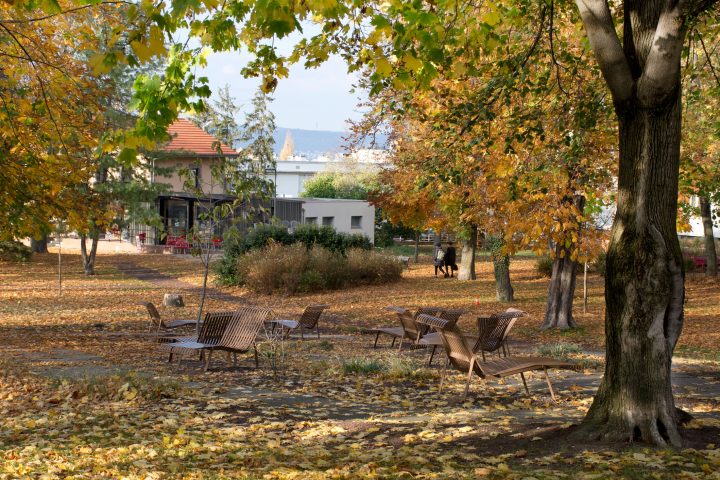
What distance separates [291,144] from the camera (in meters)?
153

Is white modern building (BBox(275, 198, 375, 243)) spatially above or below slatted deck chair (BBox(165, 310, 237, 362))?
above

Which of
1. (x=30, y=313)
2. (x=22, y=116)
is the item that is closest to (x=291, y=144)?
(x=30, y=313)

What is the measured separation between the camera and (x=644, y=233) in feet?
22.3

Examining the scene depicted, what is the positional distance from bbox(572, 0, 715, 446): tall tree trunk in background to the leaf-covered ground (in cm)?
35

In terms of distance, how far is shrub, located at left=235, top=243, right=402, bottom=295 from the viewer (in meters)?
29.1

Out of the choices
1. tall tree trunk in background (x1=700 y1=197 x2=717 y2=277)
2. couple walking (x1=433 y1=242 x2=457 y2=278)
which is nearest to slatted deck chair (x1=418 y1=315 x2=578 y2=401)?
tall tree trunk in background (x1=700 y1=197 x2=717 y2=277)

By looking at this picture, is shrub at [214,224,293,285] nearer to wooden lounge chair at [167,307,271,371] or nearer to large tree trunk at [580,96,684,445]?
wooden lounge chair at [167,307,271,371]

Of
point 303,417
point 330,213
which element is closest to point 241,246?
point 330,213

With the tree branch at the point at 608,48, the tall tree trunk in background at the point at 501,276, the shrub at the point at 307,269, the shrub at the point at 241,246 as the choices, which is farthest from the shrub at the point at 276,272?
the tree branch at the point at 608,48

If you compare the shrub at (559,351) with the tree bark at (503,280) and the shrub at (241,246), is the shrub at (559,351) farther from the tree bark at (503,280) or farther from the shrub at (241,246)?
the shrub at (241,246)

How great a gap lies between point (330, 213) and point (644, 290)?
4732cm

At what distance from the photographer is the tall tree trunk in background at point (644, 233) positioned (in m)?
6.73

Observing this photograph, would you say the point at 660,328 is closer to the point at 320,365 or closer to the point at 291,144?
the point at 320,365

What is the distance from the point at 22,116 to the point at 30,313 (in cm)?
1084
